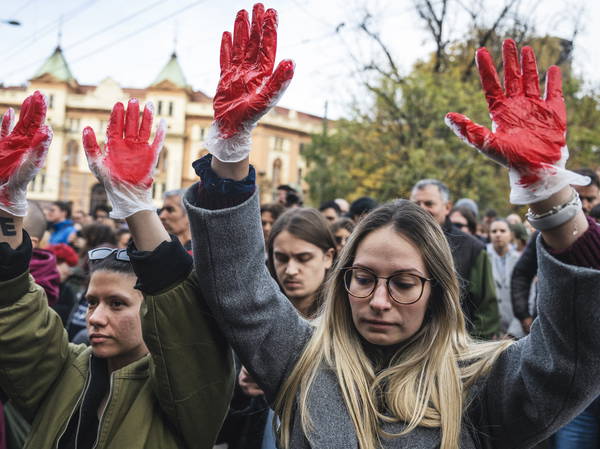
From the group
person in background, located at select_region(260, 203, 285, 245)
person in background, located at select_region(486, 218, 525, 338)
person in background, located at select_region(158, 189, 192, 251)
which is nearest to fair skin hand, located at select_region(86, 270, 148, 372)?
person in background, located at select_region(158, 189, 192, 251)

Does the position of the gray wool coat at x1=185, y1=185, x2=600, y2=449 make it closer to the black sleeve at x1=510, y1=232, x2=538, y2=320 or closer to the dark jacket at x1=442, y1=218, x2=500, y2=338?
the dark jacket at x1=442, y1=218, x2=500, y2=338

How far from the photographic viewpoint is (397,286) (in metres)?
1.74

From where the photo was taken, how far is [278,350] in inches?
67.1

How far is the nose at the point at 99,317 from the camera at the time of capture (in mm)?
2127

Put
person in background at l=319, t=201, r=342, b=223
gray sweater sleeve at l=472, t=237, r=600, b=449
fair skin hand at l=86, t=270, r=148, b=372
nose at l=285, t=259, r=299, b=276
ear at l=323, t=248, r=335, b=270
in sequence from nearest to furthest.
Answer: gray sweater sleeve at l=472, t=237, r=600, b=449 < fair skin hand at l=86, t=270, r=148, b=372 < nose at l=285, t=259, r=299, b=276 < ear at l=323, t=248, r=335, b=270 < person in background at l=319, t=201, r=342, b=223

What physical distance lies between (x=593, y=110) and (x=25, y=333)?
20.5 metres

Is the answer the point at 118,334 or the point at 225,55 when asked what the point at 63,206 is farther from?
the point at 225,55

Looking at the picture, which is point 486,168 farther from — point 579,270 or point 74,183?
point 74,183

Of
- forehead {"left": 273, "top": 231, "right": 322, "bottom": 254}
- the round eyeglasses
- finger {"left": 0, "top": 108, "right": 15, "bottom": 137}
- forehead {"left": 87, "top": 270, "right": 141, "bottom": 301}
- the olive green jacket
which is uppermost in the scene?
finger {"left": 0, "top": 108, "right": 15, "bottom": 137}

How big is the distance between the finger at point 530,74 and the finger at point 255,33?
685 millimetres

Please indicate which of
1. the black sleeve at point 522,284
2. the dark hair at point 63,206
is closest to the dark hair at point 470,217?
the black sleeve at point 522,284

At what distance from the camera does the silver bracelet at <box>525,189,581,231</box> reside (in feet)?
4.63

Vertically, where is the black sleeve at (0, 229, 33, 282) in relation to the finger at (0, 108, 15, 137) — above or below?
below

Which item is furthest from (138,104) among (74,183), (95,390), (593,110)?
(74,183)
